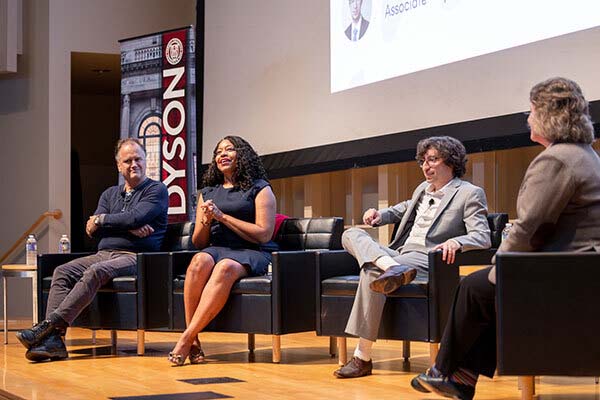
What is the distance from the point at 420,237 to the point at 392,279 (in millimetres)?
486

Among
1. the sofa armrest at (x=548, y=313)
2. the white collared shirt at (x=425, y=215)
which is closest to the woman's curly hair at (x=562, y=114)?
the sofa armrest at (x=548, y=313)

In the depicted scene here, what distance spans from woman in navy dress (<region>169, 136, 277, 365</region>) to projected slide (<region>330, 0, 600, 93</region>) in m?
1.33

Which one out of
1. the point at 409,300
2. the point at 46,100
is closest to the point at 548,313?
the point at 409,300

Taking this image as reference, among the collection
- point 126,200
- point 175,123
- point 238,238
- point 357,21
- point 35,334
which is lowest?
point 35,334

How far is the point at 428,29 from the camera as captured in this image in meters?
5.60

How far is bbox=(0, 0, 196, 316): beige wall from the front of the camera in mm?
8930

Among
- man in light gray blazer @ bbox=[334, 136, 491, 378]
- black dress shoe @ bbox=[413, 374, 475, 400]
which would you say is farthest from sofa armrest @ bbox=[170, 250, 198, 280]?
black dress shoe @ bbox=[413, 374, 475, 400]

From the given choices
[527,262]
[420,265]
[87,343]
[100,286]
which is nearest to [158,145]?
[87,343]

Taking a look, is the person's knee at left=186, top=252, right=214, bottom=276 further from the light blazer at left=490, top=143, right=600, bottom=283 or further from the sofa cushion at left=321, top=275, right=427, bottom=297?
the light blazer at left=490, top=143, right=600, bottom=283

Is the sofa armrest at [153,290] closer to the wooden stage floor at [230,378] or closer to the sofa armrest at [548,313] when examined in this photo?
the wooden stage floor at [230,378]

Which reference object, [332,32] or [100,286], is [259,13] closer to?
[332,32]

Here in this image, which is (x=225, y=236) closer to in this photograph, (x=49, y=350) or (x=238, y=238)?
(x=238, y=238)

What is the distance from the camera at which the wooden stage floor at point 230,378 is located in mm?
3742

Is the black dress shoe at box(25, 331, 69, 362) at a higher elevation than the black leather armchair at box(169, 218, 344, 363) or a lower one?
lower
